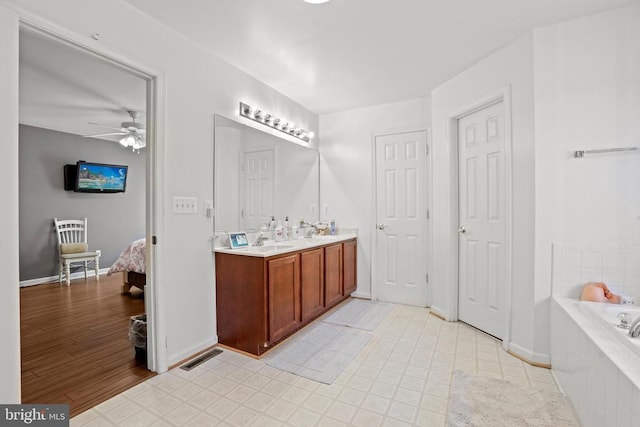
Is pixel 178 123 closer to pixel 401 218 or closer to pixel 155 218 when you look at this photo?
pixel 155 218

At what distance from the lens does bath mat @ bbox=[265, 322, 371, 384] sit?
2.17 meters

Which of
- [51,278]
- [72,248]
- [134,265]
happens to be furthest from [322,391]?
[51,278]

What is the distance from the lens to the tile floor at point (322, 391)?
5.46 ft

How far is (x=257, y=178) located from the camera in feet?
10.0

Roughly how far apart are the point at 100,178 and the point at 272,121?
3876 mm

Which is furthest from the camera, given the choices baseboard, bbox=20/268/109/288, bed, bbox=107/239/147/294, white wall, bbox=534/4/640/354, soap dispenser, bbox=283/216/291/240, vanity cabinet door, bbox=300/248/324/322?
baseboard, bbox=20/268/109/288

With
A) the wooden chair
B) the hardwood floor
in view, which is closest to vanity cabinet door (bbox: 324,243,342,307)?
the hardwood floor

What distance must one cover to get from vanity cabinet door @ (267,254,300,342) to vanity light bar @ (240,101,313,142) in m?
1.42

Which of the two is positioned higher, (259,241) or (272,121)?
(272,121)

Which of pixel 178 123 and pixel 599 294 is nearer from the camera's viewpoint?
pixel 599 294

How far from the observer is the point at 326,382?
2.02 metres

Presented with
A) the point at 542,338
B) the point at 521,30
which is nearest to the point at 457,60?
the point at 521,30

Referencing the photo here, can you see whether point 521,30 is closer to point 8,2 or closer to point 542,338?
point 542,338

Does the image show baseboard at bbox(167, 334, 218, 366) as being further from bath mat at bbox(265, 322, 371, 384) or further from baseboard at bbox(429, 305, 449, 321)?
baseboard at bbox(429, 305, 449, 321)
